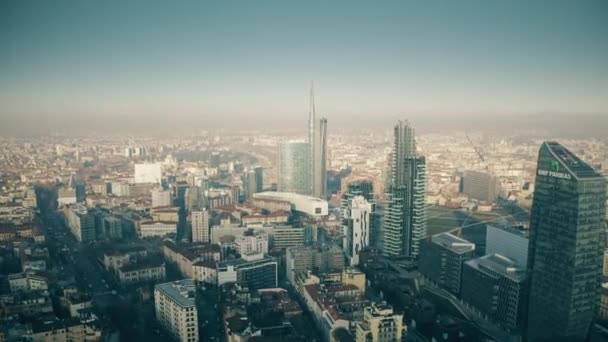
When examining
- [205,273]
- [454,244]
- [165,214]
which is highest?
[454,244]

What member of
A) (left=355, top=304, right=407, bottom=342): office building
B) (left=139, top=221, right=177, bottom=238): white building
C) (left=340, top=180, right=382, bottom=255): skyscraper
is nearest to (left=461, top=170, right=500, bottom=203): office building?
(left=340, top=180, right=382, bottom=255): skyscraper

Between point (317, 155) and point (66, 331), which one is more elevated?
point (317, 155)

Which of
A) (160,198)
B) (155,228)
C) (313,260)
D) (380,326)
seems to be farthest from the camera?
(160,198)

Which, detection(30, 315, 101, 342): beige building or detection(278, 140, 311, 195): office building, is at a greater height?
detection(278, 140, 311, 195): office building

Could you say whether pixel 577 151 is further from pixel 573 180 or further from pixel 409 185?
pixel 409 185

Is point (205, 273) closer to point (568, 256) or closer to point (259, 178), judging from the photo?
point (568, 256)

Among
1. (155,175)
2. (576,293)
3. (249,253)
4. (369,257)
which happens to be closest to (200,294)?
(249,253)

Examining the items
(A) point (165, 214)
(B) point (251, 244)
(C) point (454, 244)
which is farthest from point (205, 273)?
(C) point (454, 244)

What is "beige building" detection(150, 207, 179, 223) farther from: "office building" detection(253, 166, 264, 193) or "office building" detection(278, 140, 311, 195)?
"office building" detection(278, 140, 311, 195)
